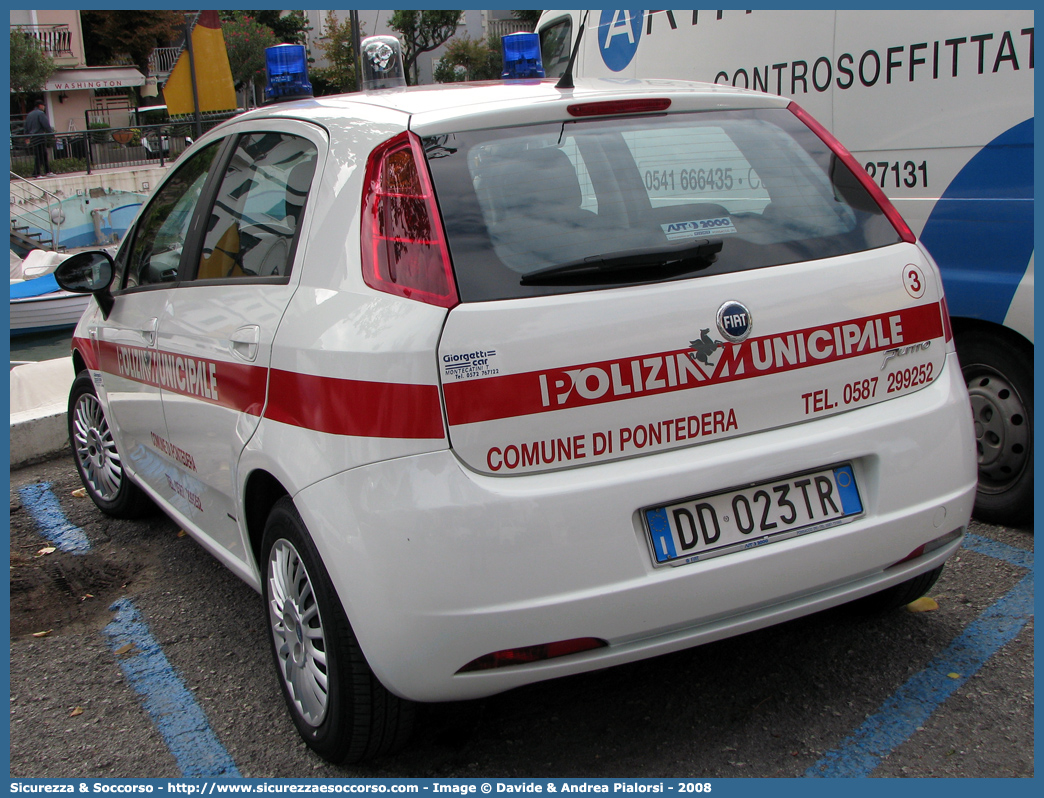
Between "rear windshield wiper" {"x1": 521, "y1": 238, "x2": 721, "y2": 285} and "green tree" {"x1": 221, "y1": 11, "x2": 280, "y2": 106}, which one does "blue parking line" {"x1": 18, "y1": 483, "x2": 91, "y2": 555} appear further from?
"green tree" {"x1": 221, "y1": 11, "x2": 280, "y2": 106}

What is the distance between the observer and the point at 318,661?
256 centimetres

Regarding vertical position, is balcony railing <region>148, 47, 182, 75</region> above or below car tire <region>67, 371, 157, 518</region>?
above

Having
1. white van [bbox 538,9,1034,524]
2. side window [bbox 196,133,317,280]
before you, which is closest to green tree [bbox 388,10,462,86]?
white van [bbox 538,9,1034,524]

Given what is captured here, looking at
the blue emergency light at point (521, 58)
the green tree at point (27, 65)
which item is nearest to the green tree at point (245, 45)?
the green tree at point (27, 65)

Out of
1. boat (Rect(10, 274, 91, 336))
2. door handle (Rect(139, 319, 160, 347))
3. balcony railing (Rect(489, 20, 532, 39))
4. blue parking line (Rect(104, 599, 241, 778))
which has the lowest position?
boat (Rect(10, 274, 91, 336))

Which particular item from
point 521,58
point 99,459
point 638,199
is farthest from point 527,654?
point 99,459

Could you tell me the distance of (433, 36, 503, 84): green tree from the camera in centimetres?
5278

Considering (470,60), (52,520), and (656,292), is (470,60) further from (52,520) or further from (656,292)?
(656,292)

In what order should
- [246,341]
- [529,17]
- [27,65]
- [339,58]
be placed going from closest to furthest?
[246,341]
[27,65]
[339,58]
[529,17]

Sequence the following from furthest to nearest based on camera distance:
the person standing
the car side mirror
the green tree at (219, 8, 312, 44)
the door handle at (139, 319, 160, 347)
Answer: the green tree at (219, 8, 312, 44) → the person standing → the car side mirror → the door handle at (139, 319, 160, 347)

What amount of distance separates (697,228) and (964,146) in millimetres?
A: 1960

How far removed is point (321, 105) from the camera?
298 cm

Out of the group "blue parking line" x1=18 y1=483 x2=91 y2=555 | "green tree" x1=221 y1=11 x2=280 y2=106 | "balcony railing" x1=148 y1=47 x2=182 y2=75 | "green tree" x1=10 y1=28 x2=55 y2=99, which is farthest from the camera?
"balcony railing" x1=148 y1=47 x2=182 y2=75

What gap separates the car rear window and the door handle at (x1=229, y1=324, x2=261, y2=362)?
0.74 m
